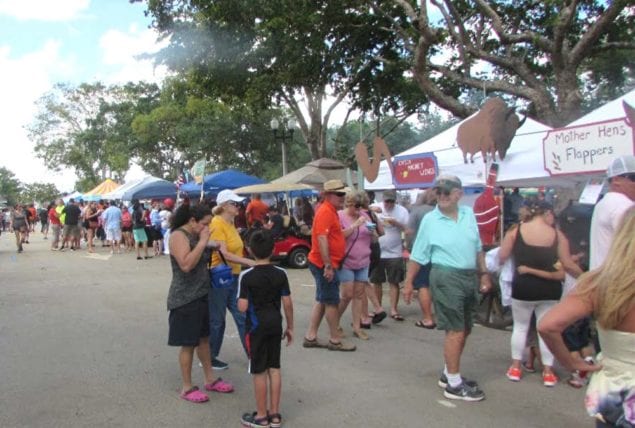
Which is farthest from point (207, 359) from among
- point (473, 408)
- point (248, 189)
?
point (248, 189)

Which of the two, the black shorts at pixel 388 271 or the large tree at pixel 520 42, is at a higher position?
the large tree at pixel 520 42

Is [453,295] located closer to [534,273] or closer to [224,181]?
[534,273]

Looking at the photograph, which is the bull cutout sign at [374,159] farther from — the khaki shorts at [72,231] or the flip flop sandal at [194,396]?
the khaki shorts at [72,231]

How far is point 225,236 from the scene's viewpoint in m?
5.25

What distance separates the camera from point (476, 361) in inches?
228

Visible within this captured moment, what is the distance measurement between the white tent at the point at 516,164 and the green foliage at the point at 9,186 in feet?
371

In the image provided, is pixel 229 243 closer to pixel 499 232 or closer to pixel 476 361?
pixel 476 361

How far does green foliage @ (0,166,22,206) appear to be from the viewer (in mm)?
109312

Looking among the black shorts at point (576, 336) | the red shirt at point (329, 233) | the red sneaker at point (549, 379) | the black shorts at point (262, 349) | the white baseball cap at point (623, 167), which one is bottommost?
the red sneaker at point (549, 379)

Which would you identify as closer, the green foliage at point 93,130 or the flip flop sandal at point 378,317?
the flip flop sandal at point 378,317

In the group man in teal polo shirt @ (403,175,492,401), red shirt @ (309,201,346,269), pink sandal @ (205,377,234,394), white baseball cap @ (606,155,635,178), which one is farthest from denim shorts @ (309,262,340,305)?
white baseball cap @ (606,155,635,178)

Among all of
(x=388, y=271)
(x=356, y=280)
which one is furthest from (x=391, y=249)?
(x=356, y=280)

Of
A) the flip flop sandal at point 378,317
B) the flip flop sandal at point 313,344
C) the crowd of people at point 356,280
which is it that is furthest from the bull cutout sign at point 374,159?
A: the flip flop sandal at point 313,344

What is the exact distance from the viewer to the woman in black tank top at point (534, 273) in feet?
16.2
